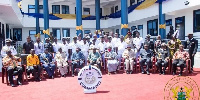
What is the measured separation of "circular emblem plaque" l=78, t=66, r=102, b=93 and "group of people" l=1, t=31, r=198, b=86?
10.8 ft

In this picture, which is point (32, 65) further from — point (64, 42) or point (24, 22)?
point (24, 22)

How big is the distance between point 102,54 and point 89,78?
4.56m

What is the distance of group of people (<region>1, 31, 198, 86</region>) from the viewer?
9.09m

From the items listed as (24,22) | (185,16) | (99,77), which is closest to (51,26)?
(24,22)

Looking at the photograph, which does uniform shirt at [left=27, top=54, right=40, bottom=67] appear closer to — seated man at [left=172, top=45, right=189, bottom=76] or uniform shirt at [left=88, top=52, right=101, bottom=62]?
uniform shirt at [left=88, top=52, right=101, bottom=62]

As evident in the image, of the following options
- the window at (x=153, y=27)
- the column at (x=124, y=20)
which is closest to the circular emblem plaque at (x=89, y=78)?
the column at (x=124, y=20)

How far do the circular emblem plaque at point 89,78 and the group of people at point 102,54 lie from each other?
3298 mm

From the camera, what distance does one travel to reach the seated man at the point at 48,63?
9.30m

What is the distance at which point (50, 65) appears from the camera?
9414mm

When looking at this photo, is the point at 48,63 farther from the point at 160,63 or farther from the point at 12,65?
the point at 160,63

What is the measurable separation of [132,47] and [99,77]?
478cm

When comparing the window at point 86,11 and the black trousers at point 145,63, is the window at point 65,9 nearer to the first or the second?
the window at point 86,11

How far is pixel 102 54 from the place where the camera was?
10703mm

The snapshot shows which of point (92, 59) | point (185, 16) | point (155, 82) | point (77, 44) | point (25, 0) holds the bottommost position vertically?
point (155, 82)
